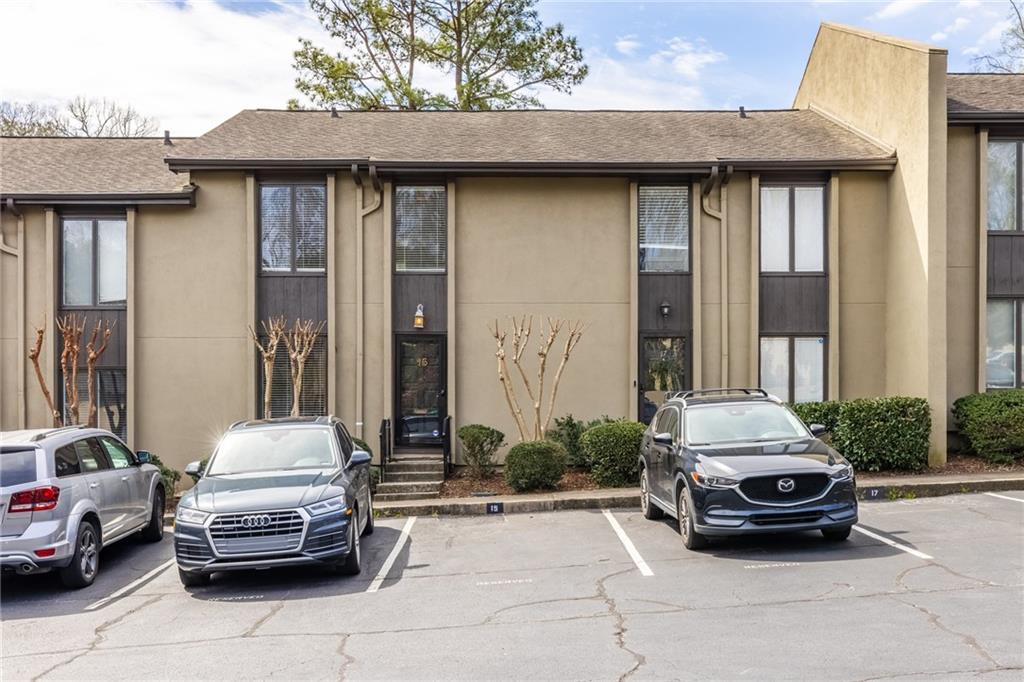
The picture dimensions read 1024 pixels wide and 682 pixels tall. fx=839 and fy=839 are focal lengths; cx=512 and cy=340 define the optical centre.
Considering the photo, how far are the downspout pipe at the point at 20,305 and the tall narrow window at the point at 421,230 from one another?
654 cm

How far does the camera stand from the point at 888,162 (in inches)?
575

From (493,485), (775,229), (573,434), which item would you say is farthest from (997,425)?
(493,485)

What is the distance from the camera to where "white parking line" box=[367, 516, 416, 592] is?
8.22m

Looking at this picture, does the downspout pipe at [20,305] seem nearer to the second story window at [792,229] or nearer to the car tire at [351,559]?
A: the car tire at [351,559]

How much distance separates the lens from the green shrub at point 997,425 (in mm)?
13148

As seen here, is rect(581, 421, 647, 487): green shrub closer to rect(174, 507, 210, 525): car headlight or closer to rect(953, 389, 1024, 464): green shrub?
rect(953, 389, 1024, 464): green shrub

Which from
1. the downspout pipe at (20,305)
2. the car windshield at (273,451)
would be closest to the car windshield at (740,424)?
the car windshield at (273,451)

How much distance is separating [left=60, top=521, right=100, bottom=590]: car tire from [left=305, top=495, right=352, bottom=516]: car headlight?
2.41m

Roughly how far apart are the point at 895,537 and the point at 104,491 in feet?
28.5

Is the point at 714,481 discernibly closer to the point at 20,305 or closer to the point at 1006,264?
the point at 1006,264

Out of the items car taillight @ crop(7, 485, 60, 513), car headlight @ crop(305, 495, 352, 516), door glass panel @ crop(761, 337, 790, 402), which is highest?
door glass panel @ crop(761, 337, 790, 402)

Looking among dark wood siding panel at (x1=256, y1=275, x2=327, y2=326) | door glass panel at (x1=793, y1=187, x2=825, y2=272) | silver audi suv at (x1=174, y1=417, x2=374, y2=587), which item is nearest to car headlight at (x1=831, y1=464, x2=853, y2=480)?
silver audi suv at (x1=174, y1=417, x2=374, y2=587)

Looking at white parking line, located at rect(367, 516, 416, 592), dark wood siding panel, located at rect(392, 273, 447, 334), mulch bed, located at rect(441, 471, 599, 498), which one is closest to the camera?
white parking line, located at rect(367, 516, 416, 592)

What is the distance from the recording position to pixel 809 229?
15.2m
